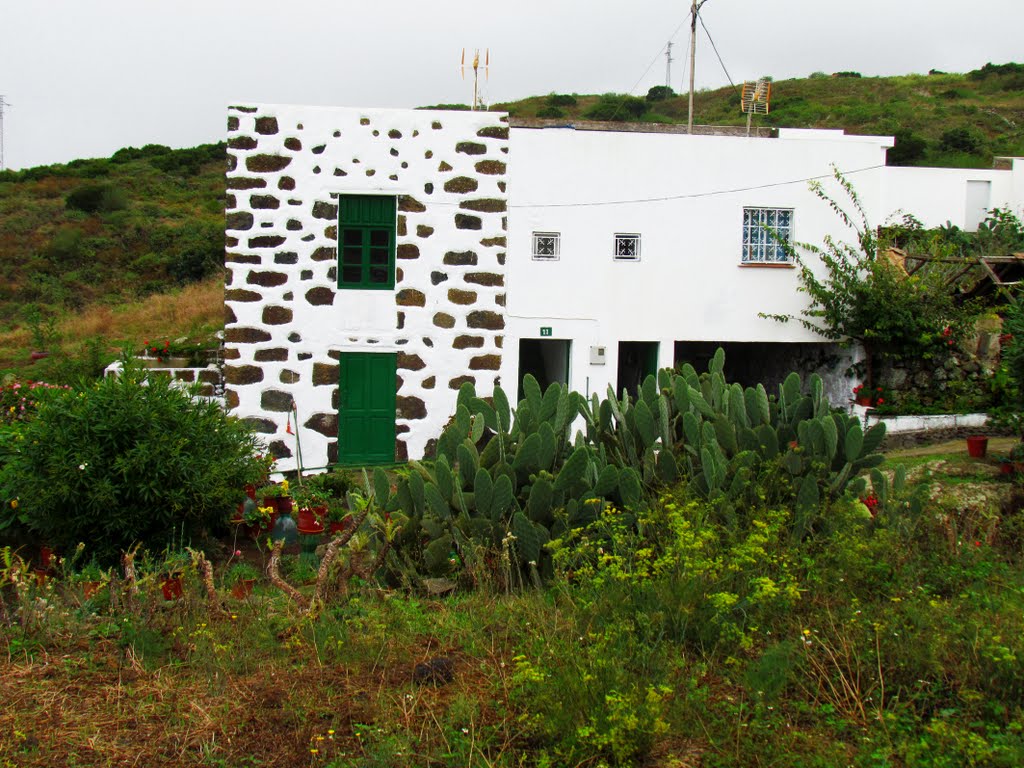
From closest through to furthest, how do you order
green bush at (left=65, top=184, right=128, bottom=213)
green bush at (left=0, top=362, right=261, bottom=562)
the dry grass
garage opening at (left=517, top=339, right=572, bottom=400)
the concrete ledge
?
green bush at (left=0, top=362, right=261, bottom=562) → the concrete ledge → garage opening at (left=517, top=339, right=572, bottom=400) → the dry grass → green bush at (left=65, top=184, right=128, bottom=213)

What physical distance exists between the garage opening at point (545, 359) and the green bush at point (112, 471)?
679cm

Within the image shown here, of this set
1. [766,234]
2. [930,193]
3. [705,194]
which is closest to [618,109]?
[930,193]

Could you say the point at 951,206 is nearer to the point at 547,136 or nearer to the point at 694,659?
the point at 547,136

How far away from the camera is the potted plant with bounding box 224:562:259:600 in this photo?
5.77 meters

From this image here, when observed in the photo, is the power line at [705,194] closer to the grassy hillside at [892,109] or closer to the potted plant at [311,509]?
the potted plant at [311,509]

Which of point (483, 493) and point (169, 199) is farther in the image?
point (169, 199)

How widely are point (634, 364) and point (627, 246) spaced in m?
2.56

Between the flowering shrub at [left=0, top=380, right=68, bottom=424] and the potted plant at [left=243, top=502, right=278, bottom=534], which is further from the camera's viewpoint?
the flowering shrub at [left=0, top=380, right=68, bottom=424]

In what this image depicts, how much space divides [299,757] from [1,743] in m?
1.23

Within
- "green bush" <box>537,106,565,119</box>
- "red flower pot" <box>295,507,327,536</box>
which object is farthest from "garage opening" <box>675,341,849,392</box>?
"green bush" <box>537,106,565,119</box>

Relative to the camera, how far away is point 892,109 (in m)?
38.7

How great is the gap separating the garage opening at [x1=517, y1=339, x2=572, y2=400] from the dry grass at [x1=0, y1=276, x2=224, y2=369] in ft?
18.3

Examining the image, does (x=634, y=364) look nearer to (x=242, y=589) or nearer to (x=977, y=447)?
(x=977, y=447)

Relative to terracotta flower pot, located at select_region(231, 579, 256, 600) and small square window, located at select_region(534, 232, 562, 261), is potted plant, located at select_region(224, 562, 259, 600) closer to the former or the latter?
terracotta flower pot, located at select_region(231, 579, 256, 600)
